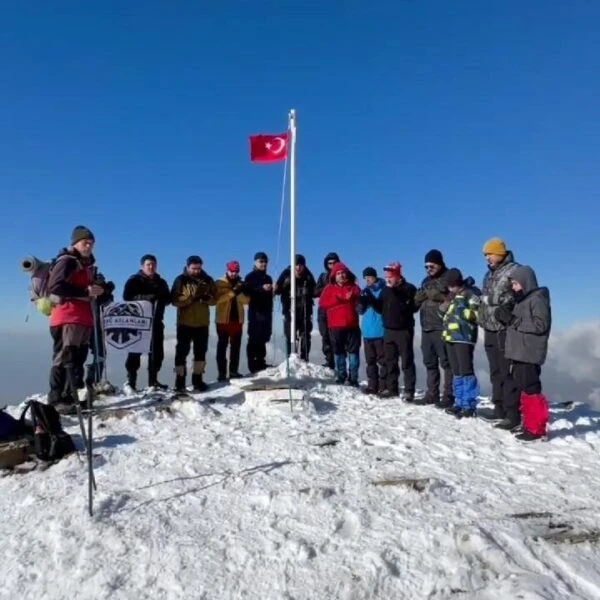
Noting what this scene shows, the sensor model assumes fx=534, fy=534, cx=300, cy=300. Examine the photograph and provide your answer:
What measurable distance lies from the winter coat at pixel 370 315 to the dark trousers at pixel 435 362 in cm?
97

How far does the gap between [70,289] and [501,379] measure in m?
6.35

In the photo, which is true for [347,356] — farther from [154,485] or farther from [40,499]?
[40,499]

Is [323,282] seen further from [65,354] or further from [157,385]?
[65,354]

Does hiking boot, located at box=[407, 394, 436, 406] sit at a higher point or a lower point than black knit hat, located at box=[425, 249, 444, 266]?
lower

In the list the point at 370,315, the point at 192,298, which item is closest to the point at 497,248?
the point at 370,315

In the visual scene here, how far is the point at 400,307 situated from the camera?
9438 millimetres

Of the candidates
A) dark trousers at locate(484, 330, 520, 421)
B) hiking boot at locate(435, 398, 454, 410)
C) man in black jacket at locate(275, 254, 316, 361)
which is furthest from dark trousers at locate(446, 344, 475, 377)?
man in black jacket at locate(275, 254, 316, 361)

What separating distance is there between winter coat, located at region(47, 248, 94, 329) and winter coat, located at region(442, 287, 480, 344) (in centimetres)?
536

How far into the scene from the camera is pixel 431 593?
11.7 feet

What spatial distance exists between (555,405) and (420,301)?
3.84m

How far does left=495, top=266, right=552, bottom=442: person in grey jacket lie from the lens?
6.98 metres

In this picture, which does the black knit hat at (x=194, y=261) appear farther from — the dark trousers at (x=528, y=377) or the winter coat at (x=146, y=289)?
the dark trousers at (x=528, y=377)

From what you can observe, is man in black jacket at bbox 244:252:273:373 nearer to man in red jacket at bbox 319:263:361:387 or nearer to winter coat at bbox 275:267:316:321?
winter coat at bbox 275:267:316:321

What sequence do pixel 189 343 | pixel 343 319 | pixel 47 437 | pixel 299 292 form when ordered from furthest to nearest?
pixel 299 292 < pixel 343 319 < pixel 189 343 < pixel 47 437
